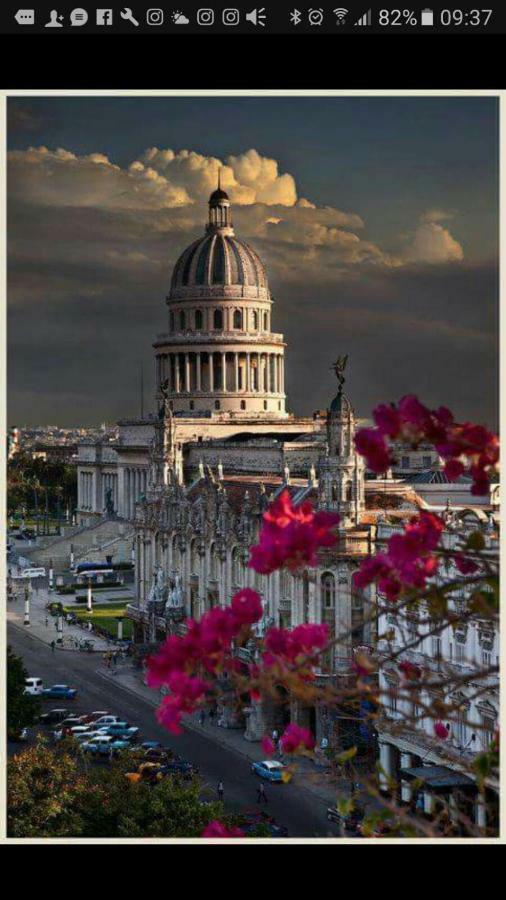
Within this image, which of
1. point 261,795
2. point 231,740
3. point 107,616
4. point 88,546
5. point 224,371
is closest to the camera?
point 261,795

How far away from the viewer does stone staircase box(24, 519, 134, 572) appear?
110 m

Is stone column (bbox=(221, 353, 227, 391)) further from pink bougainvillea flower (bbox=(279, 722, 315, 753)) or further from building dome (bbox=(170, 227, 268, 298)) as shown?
pink bougainvillea flower (bbox=(279, 722, 315, 753))

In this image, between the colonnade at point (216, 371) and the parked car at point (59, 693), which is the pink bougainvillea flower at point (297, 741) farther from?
the colonnade at point (216, 371)

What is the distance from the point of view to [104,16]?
493 inches

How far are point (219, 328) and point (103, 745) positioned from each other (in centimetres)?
7568

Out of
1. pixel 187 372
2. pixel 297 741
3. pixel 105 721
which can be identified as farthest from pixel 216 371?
pixel 297 741

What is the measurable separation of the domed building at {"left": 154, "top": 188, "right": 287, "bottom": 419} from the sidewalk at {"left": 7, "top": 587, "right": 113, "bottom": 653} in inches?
1274

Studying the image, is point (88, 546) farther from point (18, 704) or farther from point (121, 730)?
point (18, 704)

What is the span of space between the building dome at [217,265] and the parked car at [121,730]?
239ft

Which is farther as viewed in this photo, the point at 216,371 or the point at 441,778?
the point at 216,371

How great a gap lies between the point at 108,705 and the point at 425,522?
46.7 m

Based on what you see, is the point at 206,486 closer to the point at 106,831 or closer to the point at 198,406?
the point at 106,831

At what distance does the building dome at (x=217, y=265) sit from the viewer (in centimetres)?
12031

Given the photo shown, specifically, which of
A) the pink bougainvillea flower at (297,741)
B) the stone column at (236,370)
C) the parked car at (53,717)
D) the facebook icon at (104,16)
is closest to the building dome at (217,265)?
the stone column at (236,370)
